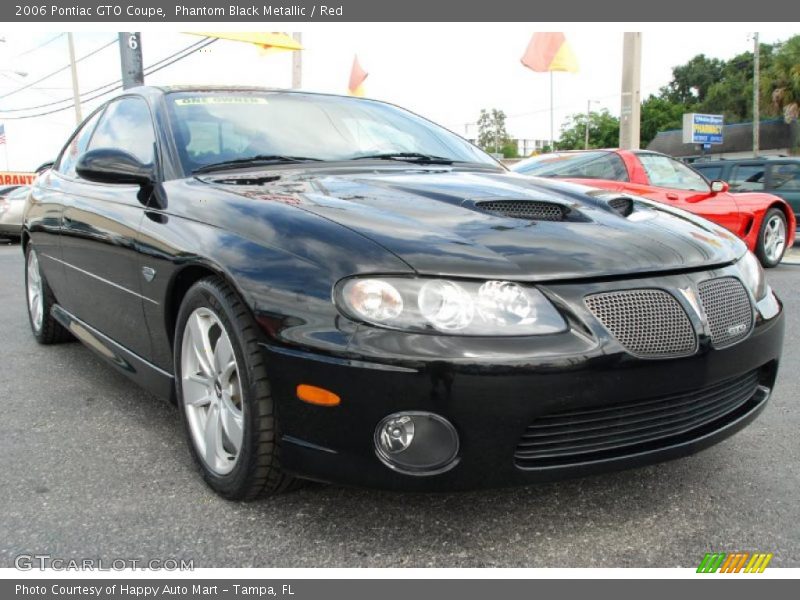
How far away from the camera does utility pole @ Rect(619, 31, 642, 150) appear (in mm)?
13930

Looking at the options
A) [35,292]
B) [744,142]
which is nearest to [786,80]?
[744,142]

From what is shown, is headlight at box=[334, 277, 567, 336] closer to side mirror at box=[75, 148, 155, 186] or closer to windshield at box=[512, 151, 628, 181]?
side mirror at box=[75, 148, 155, 186]

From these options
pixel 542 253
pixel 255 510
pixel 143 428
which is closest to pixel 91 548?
pixel 255 510

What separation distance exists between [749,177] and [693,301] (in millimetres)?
10075

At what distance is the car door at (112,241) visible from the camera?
2.87m

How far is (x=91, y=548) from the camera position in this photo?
210 cm

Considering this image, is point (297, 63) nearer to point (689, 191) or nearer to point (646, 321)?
point (689, 191)

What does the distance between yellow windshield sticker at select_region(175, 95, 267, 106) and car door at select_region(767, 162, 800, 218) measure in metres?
9.59

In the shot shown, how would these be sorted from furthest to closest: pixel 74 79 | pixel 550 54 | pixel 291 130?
pixel 74 79
pixel 550 54
pixel 291 130

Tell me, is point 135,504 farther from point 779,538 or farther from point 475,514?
point 779,538

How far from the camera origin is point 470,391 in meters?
1.85

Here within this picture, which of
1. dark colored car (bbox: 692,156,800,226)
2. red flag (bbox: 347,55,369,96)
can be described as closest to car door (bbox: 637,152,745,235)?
dark colored car (bbox: 692,156,800,226)

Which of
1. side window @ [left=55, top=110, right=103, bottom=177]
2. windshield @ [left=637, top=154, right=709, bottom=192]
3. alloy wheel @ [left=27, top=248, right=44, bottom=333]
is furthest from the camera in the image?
windshield @ [left=637, top=154, right=709, bottom=192]

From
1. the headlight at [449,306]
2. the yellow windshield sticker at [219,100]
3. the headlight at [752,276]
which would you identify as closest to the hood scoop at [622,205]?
the headlight at [752,276]
